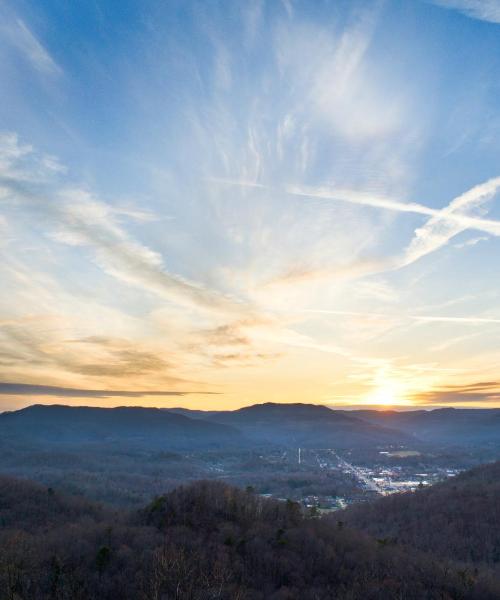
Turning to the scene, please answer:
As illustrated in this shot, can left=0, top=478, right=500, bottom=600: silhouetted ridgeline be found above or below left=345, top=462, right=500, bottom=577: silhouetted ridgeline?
above

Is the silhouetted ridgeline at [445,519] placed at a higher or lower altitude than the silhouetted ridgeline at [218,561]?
lower

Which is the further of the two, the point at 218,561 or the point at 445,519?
the point at 445,519

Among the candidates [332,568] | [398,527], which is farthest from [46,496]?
[398,527]

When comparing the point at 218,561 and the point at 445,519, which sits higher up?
the point at 218,561

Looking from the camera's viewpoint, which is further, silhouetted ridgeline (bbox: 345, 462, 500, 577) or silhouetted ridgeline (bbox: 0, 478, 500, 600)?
silhouetted ridgeline (bbox: 345, 462, 500, 577)

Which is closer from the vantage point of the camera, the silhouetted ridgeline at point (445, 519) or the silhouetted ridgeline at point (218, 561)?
the silhouetted ridgeline at point (218, 561)
